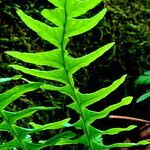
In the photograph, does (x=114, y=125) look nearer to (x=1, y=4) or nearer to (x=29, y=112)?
(x=1, y=4)

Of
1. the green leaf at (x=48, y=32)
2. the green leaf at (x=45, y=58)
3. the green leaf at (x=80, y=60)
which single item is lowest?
the green leaf at (x=80, y=60)

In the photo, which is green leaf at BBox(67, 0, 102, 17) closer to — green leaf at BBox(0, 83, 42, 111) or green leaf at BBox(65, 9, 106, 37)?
green leaf at BBox(65, 9, 106, 37)

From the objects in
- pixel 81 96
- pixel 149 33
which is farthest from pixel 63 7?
pixel 149 33

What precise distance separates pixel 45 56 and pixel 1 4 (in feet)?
3.21

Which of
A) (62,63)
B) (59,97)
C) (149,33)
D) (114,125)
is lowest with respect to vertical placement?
(114,125)

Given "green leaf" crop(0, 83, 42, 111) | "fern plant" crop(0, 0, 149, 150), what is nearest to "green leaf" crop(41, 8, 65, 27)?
"fern plant" crop(0, 0, 149, 150)

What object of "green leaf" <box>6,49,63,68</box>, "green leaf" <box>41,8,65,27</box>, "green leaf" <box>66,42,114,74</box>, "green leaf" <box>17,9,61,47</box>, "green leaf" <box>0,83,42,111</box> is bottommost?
"green leaf" <box>0,83,42,111</box>

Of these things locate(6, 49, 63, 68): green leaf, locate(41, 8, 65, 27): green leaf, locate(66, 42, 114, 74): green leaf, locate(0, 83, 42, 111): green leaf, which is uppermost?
locate(41, 8, 65, 27): green leaf

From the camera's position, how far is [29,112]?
0.61 meters

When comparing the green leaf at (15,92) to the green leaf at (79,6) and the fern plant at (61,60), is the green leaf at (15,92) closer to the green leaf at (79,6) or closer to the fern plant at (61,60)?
the fern plant at (61,60)

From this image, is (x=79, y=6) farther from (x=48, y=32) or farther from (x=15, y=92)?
(x=15, y=92)

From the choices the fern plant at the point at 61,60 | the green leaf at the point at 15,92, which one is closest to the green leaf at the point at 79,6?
the fern plant at the point at 61,60

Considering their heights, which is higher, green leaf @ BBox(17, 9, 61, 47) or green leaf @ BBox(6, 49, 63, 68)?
green leaf @ BBox(17, 9, 61, 47)

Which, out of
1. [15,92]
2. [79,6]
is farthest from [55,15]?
[15,92]
